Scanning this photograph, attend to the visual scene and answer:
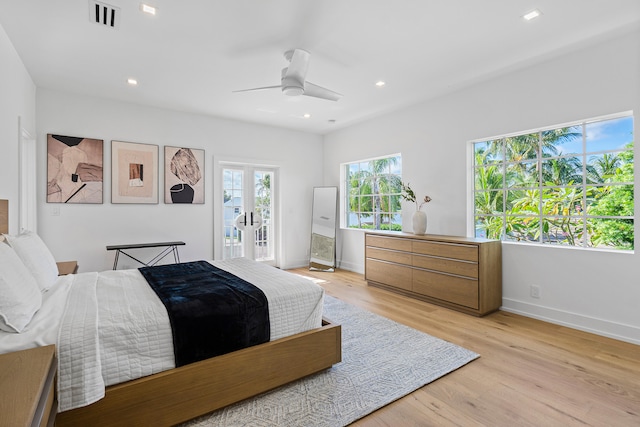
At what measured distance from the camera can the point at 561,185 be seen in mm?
3223

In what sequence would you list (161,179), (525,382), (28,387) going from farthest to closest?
(161,179) < (525,382) < (28,387)

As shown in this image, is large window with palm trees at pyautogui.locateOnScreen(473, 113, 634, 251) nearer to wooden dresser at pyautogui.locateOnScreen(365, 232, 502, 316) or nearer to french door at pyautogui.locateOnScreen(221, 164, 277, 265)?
wooden dresser at pyautogui.locateOnScreen(365, 232, 502, 316)

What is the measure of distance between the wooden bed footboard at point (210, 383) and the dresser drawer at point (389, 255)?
206cm

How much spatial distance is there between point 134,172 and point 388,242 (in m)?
3.65

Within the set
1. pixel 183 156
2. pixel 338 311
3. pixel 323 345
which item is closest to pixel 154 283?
pixel 323 345

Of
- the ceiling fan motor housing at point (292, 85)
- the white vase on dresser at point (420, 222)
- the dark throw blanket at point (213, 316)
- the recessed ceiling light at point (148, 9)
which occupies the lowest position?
the dark throw blanket at point (213, 316)

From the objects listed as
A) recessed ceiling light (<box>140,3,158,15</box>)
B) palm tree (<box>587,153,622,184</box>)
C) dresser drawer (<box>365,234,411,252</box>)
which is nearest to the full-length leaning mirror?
dresser drawer (<box>365,234,411,252</box>)

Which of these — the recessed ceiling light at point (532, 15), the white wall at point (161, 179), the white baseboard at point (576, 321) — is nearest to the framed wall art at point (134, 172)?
the white wall at point (161, 179)

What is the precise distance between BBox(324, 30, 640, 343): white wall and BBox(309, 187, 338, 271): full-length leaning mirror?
5.43ft

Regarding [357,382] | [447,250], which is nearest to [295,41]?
[447,250]

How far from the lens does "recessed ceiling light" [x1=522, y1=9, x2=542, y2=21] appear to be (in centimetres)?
238

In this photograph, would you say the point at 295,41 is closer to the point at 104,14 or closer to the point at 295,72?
the point at 295,72

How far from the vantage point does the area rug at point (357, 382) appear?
5.85ft

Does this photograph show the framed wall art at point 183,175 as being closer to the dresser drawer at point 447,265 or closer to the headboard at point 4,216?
the headboard at point 4,216
